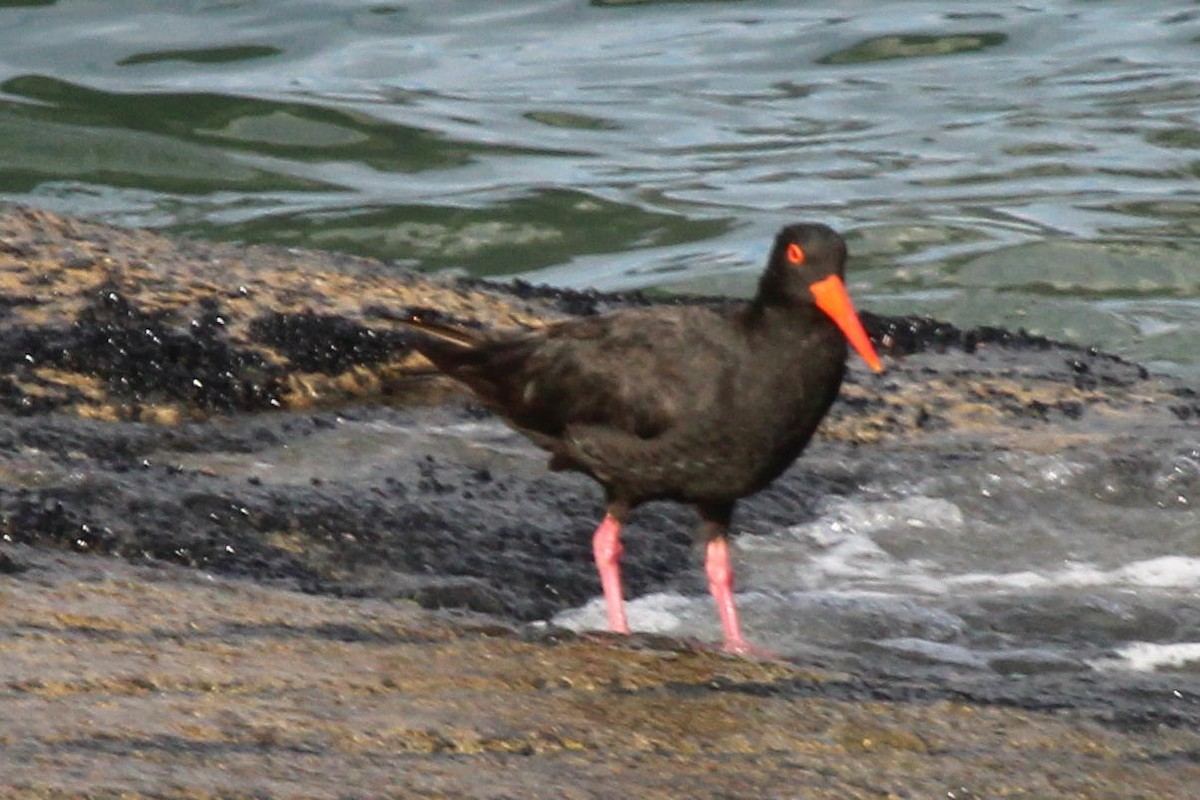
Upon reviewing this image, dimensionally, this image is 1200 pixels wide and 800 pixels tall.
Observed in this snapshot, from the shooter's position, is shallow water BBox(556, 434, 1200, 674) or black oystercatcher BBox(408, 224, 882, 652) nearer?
black oystercatcher BBox(408, 224, 882, 652)

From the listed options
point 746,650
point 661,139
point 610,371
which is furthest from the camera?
point 661,139

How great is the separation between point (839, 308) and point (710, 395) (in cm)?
38

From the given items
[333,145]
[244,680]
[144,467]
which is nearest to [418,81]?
[333,145]

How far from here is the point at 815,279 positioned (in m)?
4.95

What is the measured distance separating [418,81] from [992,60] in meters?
4.21

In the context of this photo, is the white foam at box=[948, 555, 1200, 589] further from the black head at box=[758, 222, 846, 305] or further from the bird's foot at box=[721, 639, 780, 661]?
the black head at box=[758, 222, 846, 305]

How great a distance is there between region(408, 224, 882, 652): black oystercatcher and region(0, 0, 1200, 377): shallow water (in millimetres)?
5747

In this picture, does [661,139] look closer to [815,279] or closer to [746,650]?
[815,279]

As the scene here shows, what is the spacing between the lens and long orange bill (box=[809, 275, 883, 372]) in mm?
4902

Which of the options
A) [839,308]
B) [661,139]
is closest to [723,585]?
[839,308]

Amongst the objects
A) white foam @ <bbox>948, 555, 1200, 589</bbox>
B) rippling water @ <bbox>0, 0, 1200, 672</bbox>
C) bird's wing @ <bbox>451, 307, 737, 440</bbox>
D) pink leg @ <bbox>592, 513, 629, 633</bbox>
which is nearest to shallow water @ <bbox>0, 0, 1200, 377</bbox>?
rippling water @ <bbox>0, 0, 1200, 672</bbox>

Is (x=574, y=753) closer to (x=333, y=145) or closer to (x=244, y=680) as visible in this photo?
(x=244, y=680)

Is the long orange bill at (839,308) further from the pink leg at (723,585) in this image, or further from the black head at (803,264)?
the pink leg at (723,585)

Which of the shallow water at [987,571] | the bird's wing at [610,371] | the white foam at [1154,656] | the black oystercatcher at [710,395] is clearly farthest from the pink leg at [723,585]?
the white foam at [1154,656]
